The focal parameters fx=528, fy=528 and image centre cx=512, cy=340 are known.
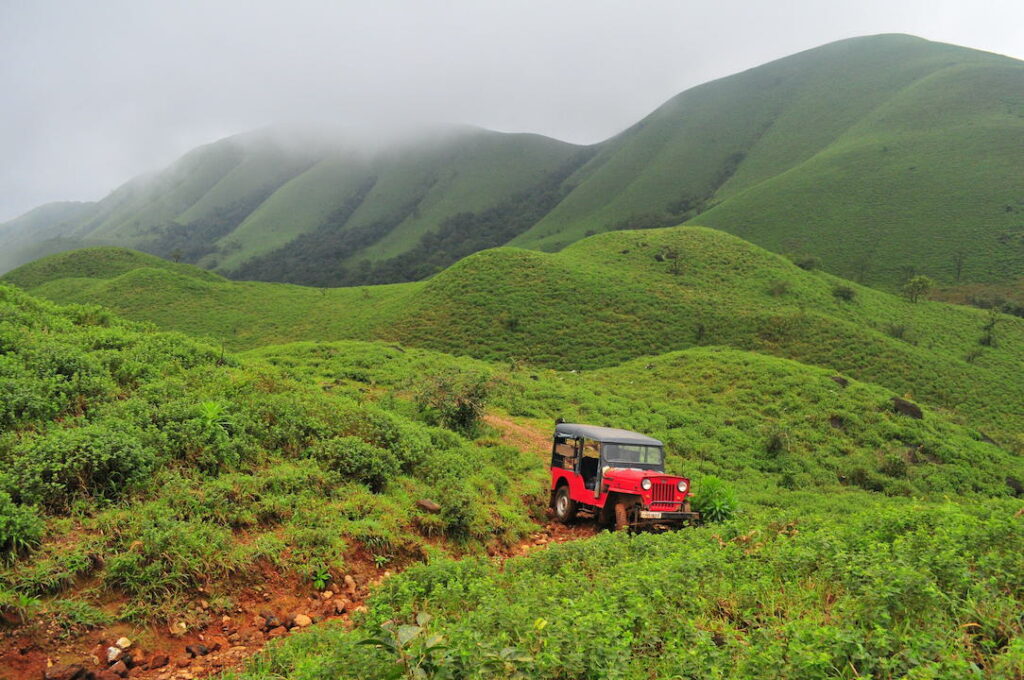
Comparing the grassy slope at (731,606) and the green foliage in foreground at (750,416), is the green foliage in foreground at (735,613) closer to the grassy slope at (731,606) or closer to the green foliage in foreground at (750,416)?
the grassy slope at (731,606)

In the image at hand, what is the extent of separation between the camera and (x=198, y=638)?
233 inches

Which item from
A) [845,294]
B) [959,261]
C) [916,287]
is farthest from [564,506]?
[959,261]

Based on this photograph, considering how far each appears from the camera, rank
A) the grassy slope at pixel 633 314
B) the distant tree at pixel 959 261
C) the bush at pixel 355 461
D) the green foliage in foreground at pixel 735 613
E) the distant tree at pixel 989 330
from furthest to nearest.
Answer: the distant tree at pixel 959 261 < the distant tree at pixel 989 330 < the grassy slope at pixel 633 314 < the bush at pixel 355 461 < the green foliage in foreground at pixel 735 613

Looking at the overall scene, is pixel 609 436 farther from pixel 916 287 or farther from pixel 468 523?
pixel 916 287

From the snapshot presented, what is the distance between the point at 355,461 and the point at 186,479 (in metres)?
2.79

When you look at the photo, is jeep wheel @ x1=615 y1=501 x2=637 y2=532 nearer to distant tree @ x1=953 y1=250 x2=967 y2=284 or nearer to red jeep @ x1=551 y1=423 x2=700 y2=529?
red jeep @ x1=551 y1=423 x2=700 y2=529

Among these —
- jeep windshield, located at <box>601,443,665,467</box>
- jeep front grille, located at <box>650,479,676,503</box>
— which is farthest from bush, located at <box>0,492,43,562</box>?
jeep front grille, located at <box>650,479,676,503</box>

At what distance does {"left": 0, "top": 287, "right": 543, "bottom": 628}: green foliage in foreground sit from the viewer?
6.18m

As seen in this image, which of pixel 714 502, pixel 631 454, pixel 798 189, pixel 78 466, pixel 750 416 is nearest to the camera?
pixel 78 466

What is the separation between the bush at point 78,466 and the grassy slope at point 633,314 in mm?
33992

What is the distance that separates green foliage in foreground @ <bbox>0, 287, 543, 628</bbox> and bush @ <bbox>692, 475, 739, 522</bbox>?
3899mm

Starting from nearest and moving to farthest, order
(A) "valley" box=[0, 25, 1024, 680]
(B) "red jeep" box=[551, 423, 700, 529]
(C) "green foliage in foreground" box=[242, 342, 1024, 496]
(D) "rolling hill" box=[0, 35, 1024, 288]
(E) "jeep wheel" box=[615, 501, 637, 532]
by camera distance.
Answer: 1. (A) "valley" box=[0, 25, 1024, 680]
2. (E) "jeep wheel" box=[615, 501, 637, 532]
3. (B) "red jeep" box=[551, 423, 700, 529]
4. (C) "green foliage in foreground" box=[242, 342, 1024, 496]
5. (D) "rolling hill" box=[0, 35, 1024, 288]

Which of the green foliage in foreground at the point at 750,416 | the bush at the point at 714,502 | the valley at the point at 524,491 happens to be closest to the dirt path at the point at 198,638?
the valley at the point at 524,491

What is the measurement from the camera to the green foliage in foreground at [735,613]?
3.59 m
